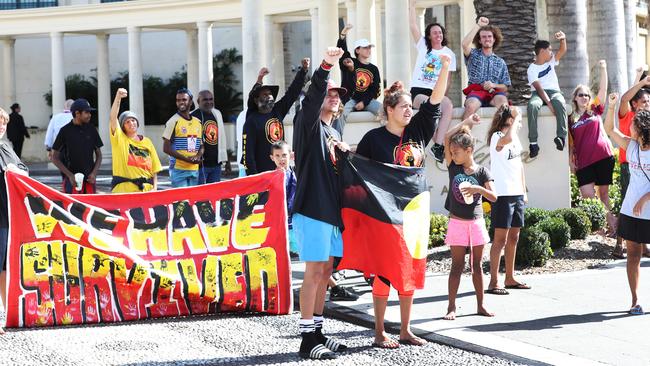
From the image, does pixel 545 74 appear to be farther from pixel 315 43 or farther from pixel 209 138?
pixel 315 43

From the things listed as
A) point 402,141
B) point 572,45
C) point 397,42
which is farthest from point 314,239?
point 397,42

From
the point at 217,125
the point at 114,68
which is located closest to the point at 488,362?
the point at 217,125

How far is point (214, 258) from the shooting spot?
8.55m

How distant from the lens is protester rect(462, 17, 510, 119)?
471 inches

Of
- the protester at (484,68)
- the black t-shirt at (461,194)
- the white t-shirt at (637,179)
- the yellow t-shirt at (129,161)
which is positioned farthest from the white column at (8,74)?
the white t-shirt at (637,179)

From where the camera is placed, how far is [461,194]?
8172mm

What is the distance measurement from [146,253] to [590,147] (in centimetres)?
595

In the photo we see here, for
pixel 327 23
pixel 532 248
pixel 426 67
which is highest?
pixel 327 23

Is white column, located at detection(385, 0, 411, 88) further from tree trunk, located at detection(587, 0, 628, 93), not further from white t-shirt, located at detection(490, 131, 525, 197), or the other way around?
white t-shirt, located at detection(490, 131, 525, 197)

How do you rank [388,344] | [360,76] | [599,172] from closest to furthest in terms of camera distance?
1. [388,344]
2. [599,172]
3. [360,76]

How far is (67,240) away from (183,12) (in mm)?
26902

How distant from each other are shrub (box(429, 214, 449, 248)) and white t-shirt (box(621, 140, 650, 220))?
3.56 meters

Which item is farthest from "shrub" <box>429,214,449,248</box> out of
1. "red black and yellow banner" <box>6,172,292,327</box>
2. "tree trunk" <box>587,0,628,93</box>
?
"tree trunk" <box>587,0,628,93</box>

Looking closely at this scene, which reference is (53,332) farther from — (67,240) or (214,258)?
(214,258)
